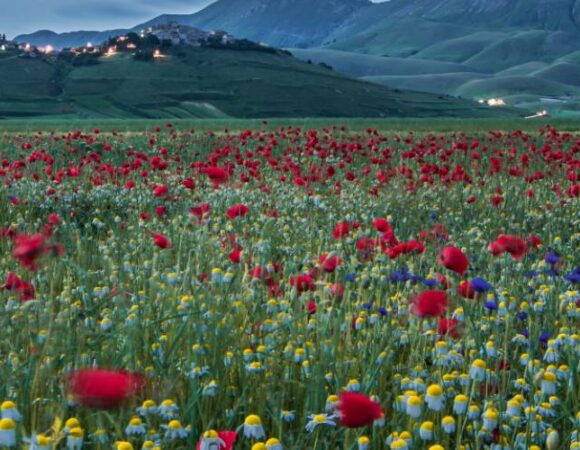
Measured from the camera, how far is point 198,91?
412ft

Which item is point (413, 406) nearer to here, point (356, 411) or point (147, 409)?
point (356, 411)

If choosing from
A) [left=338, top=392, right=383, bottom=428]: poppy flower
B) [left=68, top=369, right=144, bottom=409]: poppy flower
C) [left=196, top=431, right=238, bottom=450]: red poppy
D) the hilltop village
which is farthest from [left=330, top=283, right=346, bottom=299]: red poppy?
the hilltop village

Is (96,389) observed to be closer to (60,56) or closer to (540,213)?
(540,213)

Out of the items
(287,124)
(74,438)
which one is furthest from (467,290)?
(287,124)

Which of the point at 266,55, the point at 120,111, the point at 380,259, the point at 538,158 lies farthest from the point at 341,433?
the point at 266,55

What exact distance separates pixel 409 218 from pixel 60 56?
5730 inches

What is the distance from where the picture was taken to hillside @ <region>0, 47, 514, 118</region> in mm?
111500

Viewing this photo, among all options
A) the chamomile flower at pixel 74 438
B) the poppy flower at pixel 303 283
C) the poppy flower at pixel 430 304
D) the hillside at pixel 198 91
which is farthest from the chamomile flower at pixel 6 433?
the hillside at pixel 198 91

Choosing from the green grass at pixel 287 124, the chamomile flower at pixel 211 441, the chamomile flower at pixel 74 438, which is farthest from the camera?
the green grass at pixel 287 124

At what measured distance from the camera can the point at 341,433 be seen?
10.3 feet

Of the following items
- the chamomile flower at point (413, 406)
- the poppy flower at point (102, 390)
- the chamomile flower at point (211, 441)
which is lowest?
the chamomile flower at point (211, 441)

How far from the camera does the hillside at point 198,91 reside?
11150 cm

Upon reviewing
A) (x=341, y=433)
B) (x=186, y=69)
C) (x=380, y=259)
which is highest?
(x=186, y=69)

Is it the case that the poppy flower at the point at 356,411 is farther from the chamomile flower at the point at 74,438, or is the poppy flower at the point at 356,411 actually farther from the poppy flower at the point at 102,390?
the chamomile flower at the point at 74,438
